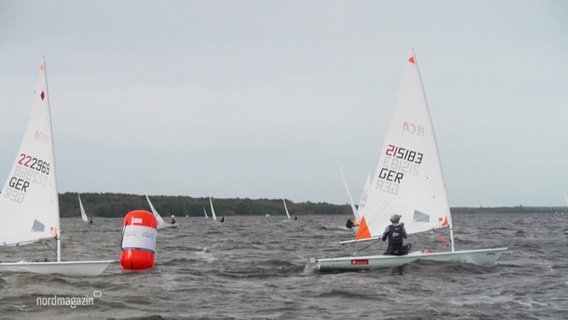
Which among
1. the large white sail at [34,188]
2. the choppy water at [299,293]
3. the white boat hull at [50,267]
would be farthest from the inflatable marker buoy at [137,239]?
the large white sail at [34,188]

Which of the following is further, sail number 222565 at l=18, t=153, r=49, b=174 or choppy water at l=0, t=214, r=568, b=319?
sail number 222565 at l=18, t=153, r=49, b=174

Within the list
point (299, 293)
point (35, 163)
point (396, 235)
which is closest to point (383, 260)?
point (396, 235)

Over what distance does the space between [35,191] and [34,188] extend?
73 millimetres

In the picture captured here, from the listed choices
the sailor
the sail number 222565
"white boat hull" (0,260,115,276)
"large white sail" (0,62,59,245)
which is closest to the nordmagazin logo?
"white boat hull" (0,260,115,276)

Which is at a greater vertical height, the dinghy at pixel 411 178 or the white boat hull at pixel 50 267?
the dinghy at pixel 411 178

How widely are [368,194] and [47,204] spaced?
26.1 feet

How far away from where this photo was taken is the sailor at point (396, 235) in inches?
621

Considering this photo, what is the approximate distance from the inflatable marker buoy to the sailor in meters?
5.57

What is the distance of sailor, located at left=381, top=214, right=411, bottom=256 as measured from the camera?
51.8ft

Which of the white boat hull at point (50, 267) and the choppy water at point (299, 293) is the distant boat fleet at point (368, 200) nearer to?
the white boat hull at point (50, 267)

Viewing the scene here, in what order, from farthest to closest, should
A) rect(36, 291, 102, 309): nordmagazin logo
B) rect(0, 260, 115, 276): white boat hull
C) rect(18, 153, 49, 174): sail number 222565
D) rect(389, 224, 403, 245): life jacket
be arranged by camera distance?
rect(389, 224, 403, 245): life jacket, rect(18, 153, 49, 174): sail number 222565, rect(0, 260, 115, 276): white boat hull, rect(36, 291, 102, 309): nordmagazin logo

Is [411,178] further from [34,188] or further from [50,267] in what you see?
[34,188]

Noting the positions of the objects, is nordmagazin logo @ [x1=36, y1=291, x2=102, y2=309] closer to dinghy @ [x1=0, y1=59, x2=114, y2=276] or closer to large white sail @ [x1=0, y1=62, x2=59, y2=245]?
dinghy @ [x1=0, y1=59, x2=114, y2=276]

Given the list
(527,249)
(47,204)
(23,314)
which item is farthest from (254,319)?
(527,249)
